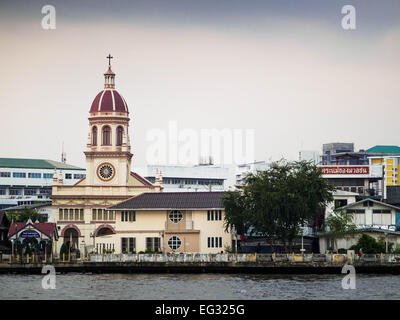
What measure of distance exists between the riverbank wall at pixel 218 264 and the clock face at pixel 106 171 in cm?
3378

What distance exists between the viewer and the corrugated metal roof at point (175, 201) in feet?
346

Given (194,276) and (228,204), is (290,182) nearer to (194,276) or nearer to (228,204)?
(228,204)

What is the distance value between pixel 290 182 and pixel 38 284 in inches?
1203

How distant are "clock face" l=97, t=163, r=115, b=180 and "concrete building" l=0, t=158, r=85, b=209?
5319 cm

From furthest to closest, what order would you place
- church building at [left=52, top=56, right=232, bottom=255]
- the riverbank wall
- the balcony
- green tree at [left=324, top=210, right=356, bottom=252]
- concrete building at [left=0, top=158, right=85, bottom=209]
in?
1. concrete building at [left=0, top=158, right=85, bottom=209]
2. church building at [left=52, top=56, right=232, bottom=255]
3. the balcony
4. green tree at [left=324, top=210, right=356, bottom=252]
5. the riverbank wall

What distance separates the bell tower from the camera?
132375 millimetres

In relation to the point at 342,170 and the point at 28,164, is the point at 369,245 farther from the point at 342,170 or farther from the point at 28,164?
the point at 28,164

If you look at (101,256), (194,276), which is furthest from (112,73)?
(194,276)

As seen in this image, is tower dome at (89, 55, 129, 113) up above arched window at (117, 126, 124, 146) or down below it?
above

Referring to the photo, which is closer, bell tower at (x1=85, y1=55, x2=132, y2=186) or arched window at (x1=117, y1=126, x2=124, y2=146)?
bell tower at (x1=85, y1=55, x2=132, y2=186)

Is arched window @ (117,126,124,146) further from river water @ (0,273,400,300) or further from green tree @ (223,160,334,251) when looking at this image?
river water @ (0,273,400,300)

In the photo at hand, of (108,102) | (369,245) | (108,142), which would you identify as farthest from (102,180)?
(369,245)

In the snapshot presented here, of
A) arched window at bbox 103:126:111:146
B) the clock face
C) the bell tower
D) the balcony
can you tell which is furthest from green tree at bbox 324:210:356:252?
A: arched window at bbox 103:126:111:146
